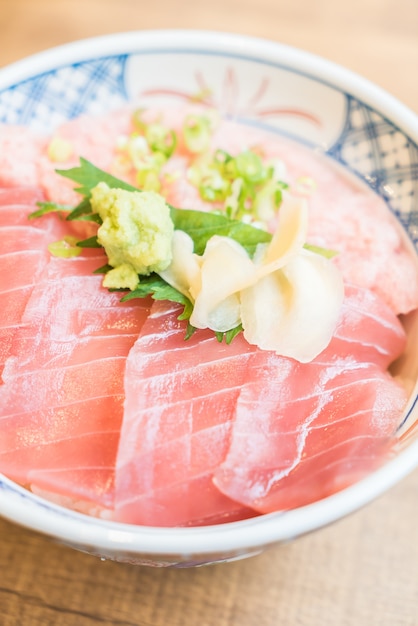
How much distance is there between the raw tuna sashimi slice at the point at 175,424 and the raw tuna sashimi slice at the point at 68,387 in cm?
5

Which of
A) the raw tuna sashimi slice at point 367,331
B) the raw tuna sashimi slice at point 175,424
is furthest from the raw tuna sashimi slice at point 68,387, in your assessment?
the raw tuna sashimi slice at point 367,331

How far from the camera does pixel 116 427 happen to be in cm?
128

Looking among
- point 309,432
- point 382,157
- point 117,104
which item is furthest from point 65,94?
point 309,432

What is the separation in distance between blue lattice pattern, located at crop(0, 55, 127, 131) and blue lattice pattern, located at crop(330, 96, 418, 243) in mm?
787

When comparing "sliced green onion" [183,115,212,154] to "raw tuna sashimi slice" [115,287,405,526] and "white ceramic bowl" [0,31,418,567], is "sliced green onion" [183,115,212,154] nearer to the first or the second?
"white ceramic bowl" [0,31,418,567]

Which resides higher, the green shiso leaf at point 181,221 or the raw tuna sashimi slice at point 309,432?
the green shiso leaf at point 181,221

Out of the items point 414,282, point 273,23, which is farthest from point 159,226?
point 273,23

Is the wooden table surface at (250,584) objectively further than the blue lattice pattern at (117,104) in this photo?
No

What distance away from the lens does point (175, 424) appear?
1281 mm

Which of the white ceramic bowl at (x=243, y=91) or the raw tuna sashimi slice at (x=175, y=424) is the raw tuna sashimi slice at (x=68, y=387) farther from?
the white ceramic bowl at (x=243, y=91)

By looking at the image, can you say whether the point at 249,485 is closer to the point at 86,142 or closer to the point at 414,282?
the point at 414,282

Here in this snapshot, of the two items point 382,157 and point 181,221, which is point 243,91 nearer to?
point 382,157

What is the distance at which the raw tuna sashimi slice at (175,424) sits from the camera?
3.99 ft

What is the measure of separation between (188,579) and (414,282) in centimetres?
Result: 100
